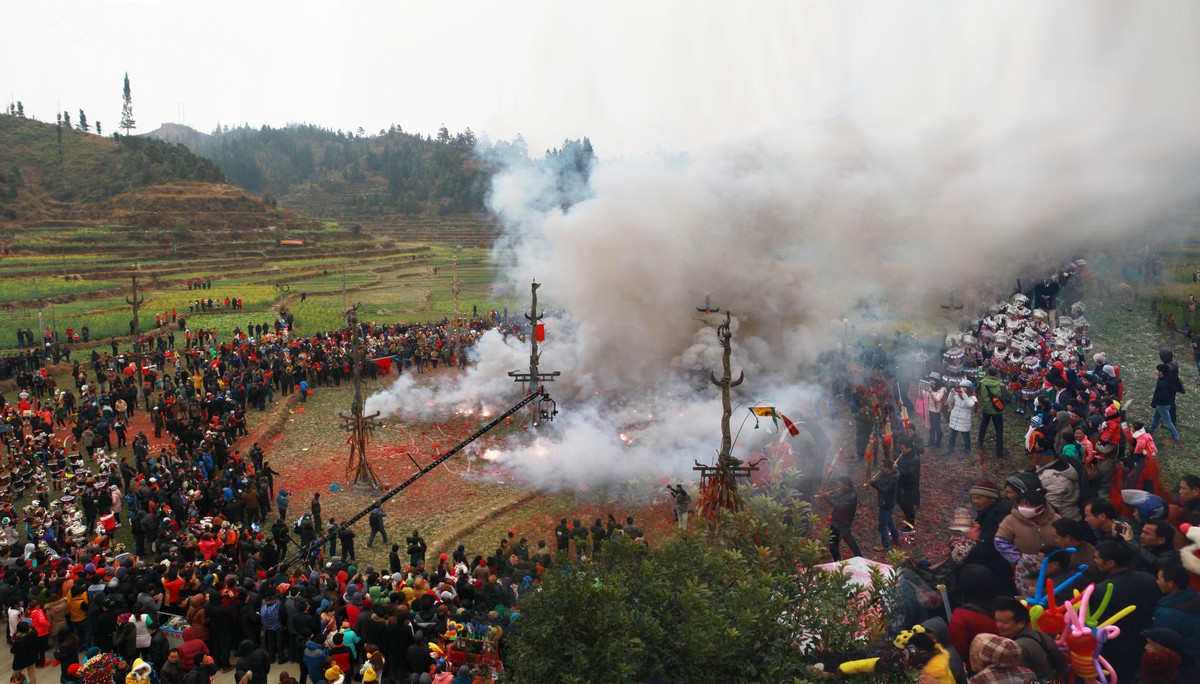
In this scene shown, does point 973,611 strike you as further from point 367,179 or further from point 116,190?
point 367,179

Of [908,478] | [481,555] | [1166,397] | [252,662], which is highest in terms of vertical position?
[1166,397]

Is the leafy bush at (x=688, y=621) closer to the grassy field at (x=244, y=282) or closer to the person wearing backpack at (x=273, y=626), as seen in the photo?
the person wearing backpack at (x=273, y=626)

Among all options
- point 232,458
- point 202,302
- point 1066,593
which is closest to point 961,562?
point 1066,593

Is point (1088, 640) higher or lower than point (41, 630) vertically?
higher

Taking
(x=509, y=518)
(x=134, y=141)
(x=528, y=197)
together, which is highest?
(x=134, y=141)

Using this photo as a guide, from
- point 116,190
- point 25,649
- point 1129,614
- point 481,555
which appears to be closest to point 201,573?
point 25,649

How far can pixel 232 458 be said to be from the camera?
823 inches

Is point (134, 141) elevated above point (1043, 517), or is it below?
above

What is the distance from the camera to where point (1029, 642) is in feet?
21.3

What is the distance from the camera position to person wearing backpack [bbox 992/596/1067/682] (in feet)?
21.1

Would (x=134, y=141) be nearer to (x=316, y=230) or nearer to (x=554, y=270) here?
(x=316, y=230)

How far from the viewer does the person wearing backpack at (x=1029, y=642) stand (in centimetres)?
644

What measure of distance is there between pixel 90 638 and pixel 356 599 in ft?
16.4

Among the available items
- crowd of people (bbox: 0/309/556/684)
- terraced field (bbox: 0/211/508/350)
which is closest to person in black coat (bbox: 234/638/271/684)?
crowd of people (bbox: 0/309/556/684)
